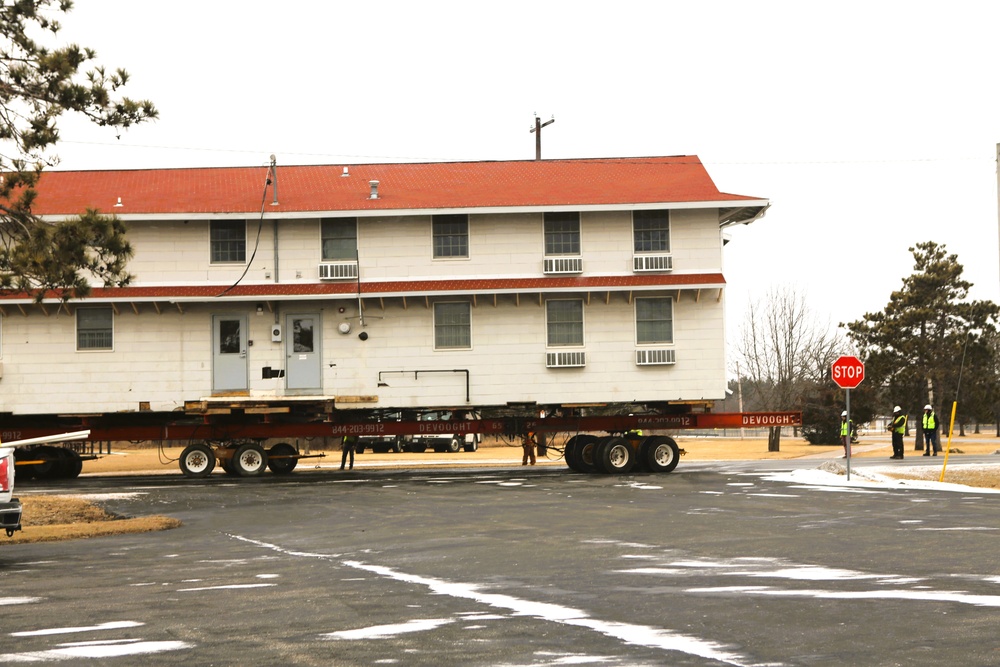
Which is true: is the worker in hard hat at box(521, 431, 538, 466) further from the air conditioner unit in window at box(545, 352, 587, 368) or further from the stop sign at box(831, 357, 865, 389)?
the stop sign at box(831, 357, 865, 389)

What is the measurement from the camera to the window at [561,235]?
32.0 m

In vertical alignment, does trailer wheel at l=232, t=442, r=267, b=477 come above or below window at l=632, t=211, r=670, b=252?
below

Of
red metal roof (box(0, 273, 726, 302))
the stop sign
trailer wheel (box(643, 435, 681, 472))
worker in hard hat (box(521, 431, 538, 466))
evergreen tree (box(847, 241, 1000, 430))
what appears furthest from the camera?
evergreen tree (box(847, 241, 1000, 430))

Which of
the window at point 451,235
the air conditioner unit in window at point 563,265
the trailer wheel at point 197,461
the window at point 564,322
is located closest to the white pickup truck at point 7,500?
the trailer wheel at point 197,461

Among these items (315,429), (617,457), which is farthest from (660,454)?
(315,429)

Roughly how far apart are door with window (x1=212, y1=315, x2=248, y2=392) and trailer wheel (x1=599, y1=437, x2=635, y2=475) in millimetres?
9219

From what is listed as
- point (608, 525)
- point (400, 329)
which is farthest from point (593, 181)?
point (608, 525)

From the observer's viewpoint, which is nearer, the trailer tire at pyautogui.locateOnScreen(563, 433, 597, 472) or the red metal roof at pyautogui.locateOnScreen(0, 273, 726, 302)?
the red metal roof at pyautogui.locateOnScreen(0, 273, 726, 302)

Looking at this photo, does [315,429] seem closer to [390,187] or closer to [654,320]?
[390,187]

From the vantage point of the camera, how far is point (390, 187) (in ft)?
111

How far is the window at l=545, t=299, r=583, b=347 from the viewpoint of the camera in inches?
1245

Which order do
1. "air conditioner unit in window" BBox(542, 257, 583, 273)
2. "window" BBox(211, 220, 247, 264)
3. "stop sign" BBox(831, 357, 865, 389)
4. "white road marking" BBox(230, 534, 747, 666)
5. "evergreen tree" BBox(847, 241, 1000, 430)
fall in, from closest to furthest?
"white road marking" BBox(230, 534, 747, 666), "stop sign" BBox(831, 357, 865, 389), "air conditioner unit in window" BBox(542, 257, 583, 273), "window" BBox(211, 220, 247, 264), "evergreen tree" BBox(847, 241, 1000, 430)

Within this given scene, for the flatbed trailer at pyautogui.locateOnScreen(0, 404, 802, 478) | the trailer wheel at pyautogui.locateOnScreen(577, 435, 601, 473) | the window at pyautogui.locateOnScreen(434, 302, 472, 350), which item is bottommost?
the trailer wheel at pyautogui.locateOnScreen(577, 435, 601, 473)

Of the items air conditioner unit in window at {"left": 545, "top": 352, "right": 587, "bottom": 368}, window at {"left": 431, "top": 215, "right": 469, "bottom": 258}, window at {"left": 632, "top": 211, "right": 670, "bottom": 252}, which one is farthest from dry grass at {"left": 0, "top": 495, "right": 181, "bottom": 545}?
window at {"left": 632, "top": 211, "right": 670, "bottom": 252}
